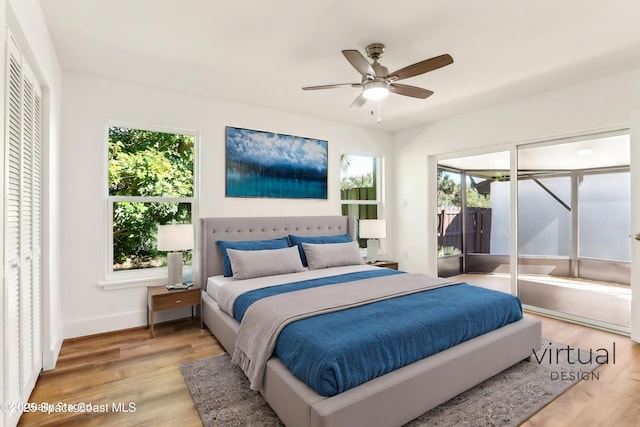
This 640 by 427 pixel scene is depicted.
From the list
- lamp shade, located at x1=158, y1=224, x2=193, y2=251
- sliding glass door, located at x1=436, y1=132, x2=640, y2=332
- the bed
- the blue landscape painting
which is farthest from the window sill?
sliding glass door, located at x1=436, y1=132, x2=640, y2=332

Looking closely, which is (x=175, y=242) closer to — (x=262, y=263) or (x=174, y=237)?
(x=174, y=237)

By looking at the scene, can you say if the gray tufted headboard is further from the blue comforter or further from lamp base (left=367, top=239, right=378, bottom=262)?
the blue comforter

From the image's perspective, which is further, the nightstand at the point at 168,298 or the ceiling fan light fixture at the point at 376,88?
the nightstand at the point at 168,298

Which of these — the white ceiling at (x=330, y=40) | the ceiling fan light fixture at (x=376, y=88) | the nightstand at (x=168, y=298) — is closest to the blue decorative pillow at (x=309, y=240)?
the nightstand at (x=168, y=298)

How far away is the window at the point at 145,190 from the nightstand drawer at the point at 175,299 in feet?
1.98

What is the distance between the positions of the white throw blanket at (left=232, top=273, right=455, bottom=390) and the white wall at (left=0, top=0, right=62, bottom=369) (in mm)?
1548

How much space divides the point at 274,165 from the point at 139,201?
1653 millimetres

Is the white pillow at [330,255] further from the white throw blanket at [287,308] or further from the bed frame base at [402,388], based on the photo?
the bed frame base at [402,388]

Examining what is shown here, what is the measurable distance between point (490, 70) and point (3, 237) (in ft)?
12.7

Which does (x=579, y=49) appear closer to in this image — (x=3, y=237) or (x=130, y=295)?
(x=3, y=237)

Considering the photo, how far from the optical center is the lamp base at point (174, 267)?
11.2 feet

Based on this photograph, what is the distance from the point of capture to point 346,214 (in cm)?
519

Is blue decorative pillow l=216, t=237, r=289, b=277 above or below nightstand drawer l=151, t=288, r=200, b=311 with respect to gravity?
above

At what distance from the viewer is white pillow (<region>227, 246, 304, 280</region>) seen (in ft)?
11.0
